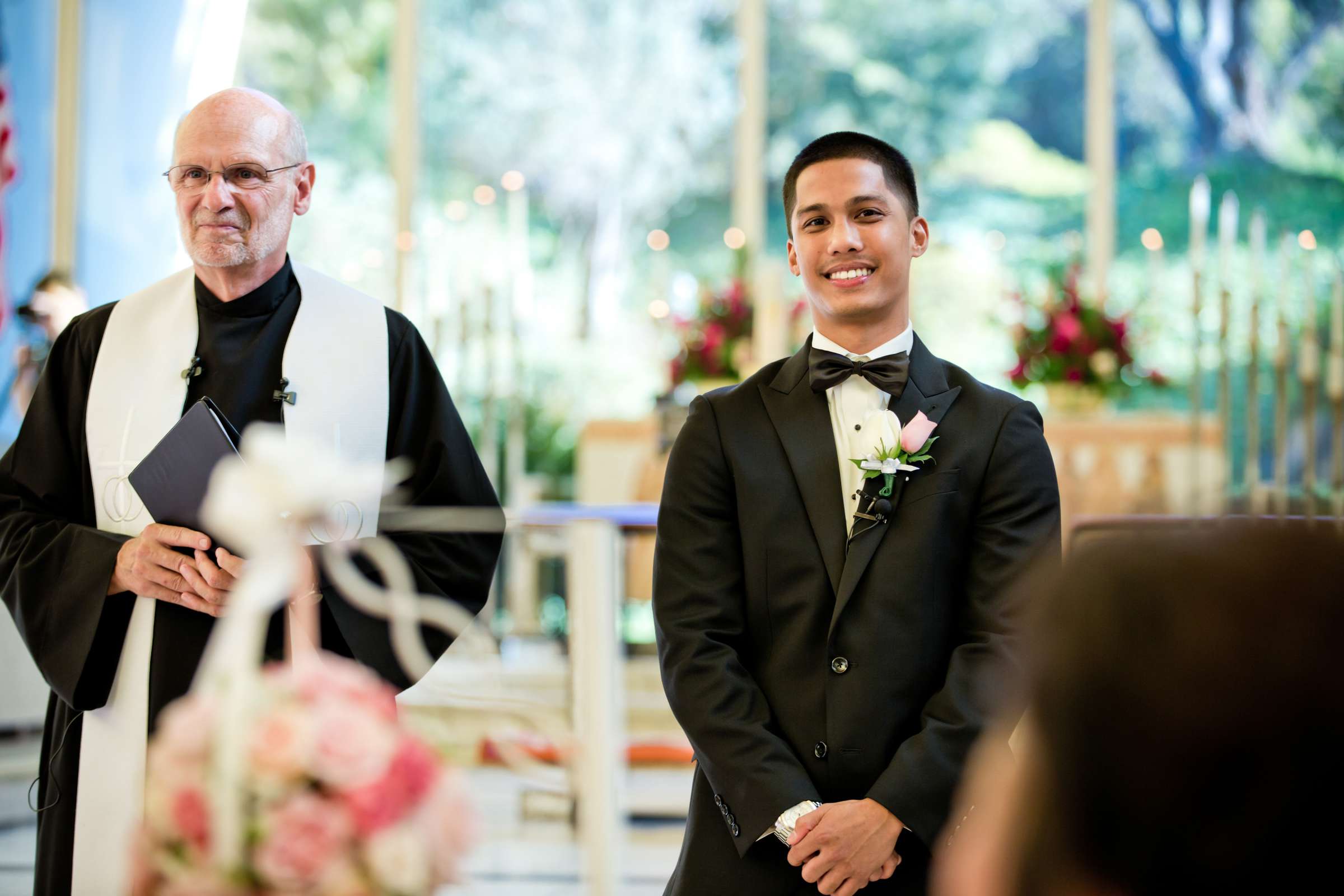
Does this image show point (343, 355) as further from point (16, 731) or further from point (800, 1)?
point (800, 1)

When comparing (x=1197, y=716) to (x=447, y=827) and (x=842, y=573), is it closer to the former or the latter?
(x=447, y=827)

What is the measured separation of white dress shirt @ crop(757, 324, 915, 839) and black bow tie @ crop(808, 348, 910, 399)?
3 centimetres

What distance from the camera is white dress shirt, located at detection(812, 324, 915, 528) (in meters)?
1.99

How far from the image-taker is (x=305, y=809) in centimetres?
93

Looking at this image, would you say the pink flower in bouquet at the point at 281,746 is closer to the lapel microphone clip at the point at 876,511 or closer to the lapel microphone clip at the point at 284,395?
the lapel microphone clip at the point at 876,511

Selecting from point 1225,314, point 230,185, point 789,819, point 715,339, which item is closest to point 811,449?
point 789,819

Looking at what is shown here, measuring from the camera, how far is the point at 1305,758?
944 millimetres

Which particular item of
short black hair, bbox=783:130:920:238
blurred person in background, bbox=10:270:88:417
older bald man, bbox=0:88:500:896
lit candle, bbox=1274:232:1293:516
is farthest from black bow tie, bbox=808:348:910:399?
lit candle, bbox=1274:232:1293:516

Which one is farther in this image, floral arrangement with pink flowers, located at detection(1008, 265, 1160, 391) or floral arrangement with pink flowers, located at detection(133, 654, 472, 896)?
floral arrangement with pink flowers, located at detection(1008, 265, 1160, 391)

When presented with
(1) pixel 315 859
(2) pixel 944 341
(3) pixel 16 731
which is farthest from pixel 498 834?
(2) pixel 944 341

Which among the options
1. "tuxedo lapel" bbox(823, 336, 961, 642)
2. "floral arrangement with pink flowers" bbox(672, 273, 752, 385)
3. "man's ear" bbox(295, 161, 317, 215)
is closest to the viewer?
"tuxedo lapel" bbox(823, 336, 961, 642)

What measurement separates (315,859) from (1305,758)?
0.71 m

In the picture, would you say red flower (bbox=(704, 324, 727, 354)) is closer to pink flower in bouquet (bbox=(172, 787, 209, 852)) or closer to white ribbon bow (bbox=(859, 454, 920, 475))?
white ribbon bow (bbox=(859, 454, 920, 475))

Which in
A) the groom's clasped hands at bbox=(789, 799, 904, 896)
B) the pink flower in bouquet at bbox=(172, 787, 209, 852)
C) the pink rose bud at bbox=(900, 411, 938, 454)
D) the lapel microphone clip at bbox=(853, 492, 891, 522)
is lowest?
the groom's clasped hands at bbox=(789, 799, 904, 896)
